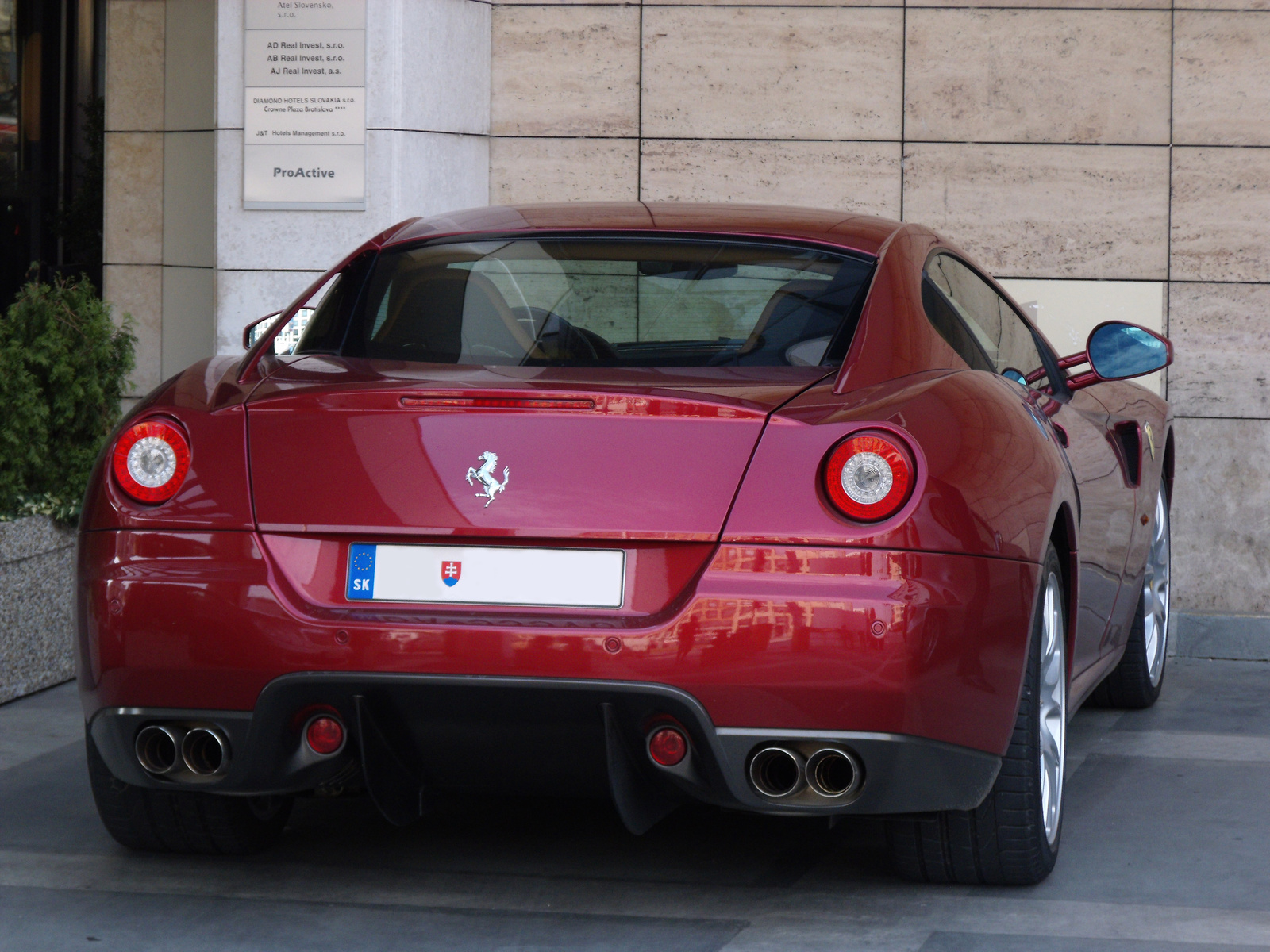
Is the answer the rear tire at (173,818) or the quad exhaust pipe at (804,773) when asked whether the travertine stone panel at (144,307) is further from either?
the quad exhaust pipe at (804,773)

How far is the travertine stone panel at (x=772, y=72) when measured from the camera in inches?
339

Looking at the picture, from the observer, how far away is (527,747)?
3.42 m

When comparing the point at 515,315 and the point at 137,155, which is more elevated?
the point at 137,155

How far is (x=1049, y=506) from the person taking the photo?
12.6 feet

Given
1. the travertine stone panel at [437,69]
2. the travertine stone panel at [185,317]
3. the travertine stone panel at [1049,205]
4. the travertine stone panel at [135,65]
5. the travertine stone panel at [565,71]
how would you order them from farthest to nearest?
the travertine stone panel at [135,65]
the travertine stone panel at [185,317]
the travertine stone panel at [565,71]
the travertine stone panel at [1049,205]
the travertine stone panel at [437,69]

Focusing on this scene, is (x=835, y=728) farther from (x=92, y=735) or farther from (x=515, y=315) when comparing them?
(x=92, y=735)

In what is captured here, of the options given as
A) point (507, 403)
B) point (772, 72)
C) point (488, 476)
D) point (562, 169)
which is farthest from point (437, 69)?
point (488, 476)

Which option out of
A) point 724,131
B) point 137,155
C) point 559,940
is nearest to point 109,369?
point 137,155

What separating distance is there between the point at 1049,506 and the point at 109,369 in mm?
4129

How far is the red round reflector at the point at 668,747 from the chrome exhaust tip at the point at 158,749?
92cm

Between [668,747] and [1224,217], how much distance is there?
5889mm

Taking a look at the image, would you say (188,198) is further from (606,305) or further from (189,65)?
(606,305)

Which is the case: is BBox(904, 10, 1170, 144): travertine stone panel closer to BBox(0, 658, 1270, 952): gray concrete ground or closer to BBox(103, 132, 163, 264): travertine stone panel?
BBox(103, 132, 163, 264): travertine stone panel

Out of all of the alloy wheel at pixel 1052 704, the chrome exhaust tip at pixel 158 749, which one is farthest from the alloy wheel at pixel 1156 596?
the chrome exhaust tip at pixel 158 749
